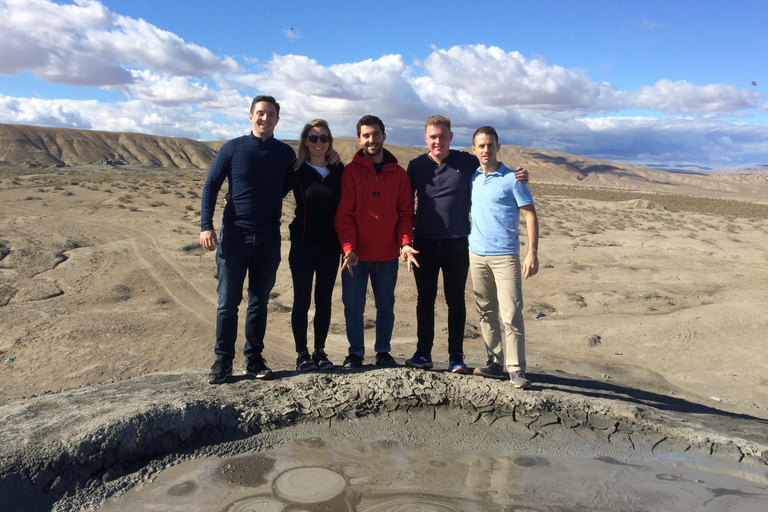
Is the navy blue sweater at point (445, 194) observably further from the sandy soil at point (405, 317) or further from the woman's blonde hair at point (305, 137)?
the sandy soil at point (405, 317)

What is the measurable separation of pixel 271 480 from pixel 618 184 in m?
112

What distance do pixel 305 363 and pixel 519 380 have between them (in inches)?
63.9

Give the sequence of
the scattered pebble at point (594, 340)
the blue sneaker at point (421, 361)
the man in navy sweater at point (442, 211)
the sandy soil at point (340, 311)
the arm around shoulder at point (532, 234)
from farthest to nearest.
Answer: the scattered pebble at point (594, 340) < the sandy soil at point (340, 311) < the blue sneaker at point (421, 361) < the man in navy sweater at point (442, 211) < the arm around shoulder at point (532, 234)

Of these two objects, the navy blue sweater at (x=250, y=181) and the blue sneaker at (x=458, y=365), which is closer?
the navy blue sweater at (x=250, y=181)

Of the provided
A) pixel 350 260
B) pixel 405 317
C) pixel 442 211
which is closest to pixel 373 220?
pixel 350 260

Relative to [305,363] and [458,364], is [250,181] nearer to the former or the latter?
[305,363]

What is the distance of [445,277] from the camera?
393cm

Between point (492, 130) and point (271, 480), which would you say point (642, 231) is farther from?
point (271, 480)

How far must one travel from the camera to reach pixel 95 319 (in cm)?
676

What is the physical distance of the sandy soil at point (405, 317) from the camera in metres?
5.30

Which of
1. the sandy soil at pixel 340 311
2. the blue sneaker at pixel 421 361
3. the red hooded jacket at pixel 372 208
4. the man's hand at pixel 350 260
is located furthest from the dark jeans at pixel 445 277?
the sandy soil at pixel 340 311

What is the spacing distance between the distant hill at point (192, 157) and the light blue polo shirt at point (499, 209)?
72.1m

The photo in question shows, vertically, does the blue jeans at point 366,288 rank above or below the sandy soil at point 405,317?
above

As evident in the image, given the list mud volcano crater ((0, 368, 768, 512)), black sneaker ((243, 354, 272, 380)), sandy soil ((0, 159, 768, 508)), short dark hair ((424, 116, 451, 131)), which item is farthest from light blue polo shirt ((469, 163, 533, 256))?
black sneaker ((243, 354, 272, 380))
